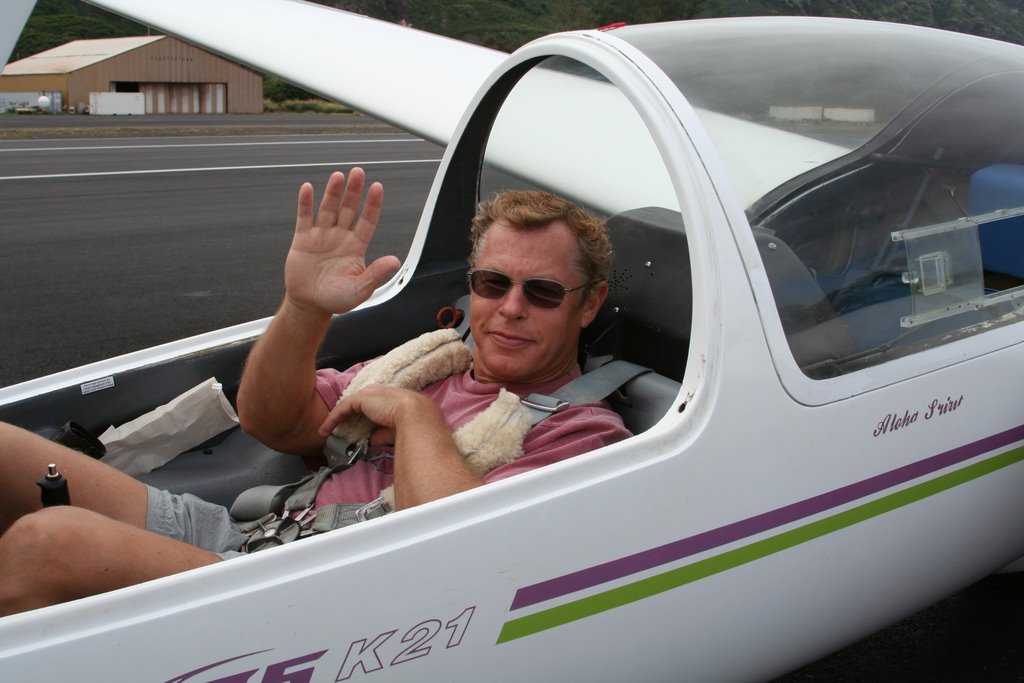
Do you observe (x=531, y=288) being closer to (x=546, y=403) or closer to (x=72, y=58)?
(x=546, y=403)

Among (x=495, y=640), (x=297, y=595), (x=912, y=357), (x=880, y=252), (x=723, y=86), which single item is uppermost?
(x=723, y=86)

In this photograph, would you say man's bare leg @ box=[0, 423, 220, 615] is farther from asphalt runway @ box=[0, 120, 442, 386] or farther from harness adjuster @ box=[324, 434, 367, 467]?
asphalt runway @ box=[0, 120, 442, 386]

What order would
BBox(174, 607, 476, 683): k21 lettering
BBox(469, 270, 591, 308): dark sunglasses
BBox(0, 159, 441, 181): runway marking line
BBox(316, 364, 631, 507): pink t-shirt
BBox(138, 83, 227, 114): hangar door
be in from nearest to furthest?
1. BBox(174, 607, 476, 683): k21 lettering
2. BBox(316, 364, 631, 507): pink t-shirt
3. BBox(469, 270, 591, 308): dark sunglasses
4. BBox(0, 159, 441, 181): runway marking line
5. BBox(138, 83, 227, 114): hangar door

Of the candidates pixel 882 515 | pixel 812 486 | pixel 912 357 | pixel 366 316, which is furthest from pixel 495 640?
pixel 366 316

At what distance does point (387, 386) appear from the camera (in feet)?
7.38

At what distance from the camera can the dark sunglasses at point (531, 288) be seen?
86.4 inches

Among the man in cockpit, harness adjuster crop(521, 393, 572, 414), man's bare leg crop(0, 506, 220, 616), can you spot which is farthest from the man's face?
man's bare leg crop(0, 506, 220, 616)

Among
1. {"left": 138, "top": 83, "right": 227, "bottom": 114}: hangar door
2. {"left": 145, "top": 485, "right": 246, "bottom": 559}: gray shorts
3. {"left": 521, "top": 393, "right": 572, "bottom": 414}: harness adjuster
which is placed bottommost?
{"left": 138, "top": 83, "right": 227, "bottom": 114}: hangar door

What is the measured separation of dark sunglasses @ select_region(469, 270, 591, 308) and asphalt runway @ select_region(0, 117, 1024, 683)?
0.87m

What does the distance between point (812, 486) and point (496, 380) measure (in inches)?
30.9

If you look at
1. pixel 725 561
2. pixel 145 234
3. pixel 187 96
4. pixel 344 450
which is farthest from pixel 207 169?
pixel 187 96

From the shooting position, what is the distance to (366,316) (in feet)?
9.51

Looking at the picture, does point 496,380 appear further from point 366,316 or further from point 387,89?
point 387,89

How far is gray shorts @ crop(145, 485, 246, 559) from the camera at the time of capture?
6.75ft
